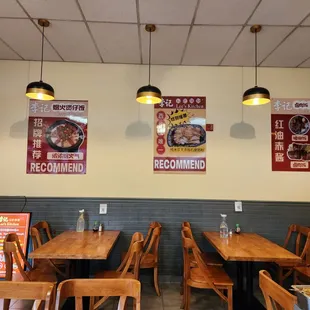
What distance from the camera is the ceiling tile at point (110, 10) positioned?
2.54 meters

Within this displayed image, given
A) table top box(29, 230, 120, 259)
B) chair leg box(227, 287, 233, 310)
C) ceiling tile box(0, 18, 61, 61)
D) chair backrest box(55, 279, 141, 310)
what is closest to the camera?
chair backrest box(55, 279, 141, 310)

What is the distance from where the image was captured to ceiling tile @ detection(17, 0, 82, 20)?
2.55m

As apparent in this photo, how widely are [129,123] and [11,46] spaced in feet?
5.91

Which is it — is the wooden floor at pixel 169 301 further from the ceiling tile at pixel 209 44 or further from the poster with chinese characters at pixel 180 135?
the ceiling tile at pixel 209 44

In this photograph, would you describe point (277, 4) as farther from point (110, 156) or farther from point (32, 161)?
point (32, 161)

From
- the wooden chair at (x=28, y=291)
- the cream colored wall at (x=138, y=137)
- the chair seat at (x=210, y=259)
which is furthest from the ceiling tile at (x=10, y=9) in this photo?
the chair seat at (x=210, y=259)

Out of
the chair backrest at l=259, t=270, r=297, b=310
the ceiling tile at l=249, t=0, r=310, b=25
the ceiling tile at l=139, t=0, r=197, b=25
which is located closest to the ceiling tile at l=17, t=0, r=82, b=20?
the ceiling tile at l=139, t=0, r=197, b=25

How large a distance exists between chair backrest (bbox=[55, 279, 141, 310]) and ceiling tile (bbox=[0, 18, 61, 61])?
109 inches

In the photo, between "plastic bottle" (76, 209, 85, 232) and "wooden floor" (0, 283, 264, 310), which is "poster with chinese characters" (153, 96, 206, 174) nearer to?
"plastic bottle" (76, 209, 85, 232)

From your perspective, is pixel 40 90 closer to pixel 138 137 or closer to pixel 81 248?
pixel 138 137

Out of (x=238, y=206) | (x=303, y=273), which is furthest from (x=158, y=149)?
(x=303, y=273)

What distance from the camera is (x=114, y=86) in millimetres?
3844

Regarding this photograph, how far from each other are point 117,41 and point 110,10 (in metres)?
0.59

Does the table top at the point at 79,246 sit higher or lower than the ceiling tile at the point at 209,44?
lower
